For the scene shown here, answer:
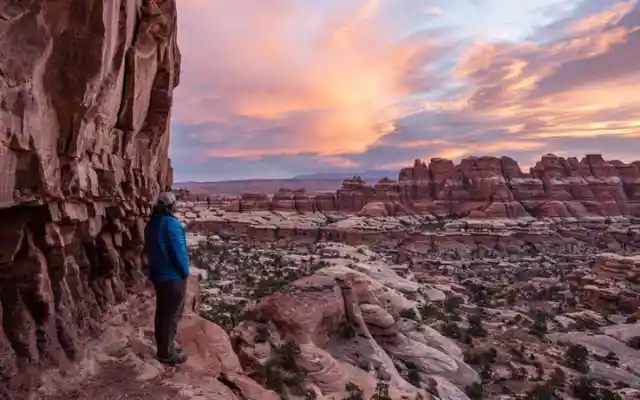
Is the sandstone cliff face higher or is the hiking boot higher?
the sandstone cliff face

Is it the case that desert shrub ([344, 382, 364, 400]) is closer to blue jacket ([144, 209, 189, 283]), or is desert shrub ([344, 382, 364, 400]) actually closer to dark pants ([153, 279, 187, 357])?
dark pants ([153, 279, 187, 357])

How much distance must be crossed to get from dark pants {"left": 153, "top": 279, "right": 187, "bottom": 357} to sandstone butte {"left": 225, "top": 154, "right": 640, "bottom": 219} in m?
62.3

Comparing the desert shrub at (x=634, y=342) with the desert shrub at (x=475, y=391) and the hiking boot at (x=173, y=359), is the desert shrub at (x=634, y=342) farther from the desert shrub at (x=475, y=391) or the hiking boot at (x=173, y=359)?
the hiking boot at (x=173, y=359)

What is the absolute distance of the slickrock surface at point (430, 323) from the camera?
12000mm

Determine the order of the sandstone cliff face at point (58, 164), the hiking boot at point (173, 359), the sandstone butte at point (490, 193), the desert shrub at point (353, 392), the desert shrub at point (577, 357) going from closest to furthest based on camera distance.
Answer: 1. the sandstone cliff face at point (58, 164)
2. the hiking boot at point (173, 359)
3. the desert shrub at point (353, 392)
4. the desert shrub at point (577, 357)
5. the sandstone butte at point (490, 193)

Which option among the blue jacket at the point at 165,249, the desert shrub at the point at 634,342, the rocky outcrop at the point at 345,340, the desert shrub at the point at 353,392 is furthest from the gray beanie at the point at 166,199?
the desert shrub at the point at 634,342

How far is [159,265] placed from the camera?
497 centimetres

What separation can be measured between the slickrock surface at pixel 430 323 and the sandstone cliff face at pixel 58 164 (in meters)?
5.31

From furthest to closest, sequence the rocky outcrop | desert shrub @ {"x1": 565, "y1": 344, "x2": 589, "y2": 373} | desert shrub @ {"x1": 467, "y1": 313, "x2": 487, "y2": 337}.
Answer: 1. desert shrub @ {"x1": 467, "y1": 313, "x2": 487, "y2": 337}
2. desert shrub @ {"x1": 565, "y1": 344, "x2": 589, "y2": 373}
3. the rocky outcrop

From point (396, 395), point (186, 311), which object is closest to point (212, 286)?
point (396, 395)

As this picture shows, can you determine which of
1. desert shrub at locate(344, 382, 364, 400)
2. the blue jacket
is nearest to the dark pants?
the blue jacket

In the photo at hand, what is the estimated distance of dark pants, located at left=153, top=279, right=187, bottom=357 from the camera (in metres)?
5.05

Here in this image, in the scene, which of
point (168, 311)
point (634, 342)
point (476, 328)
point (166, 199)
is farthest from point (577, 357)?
point (166, 199)

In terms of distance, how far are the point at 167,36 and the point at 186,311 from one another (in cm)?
480
